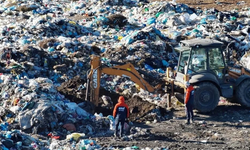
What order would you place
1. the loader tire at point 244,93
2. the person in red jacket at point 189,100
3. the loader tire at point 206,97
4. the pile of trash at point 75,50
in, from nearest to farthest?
the pile of trash at point 75,50 → the person in red jacket at point 189,100 → the loader tire at point 206,97 → the loader tire at point 244,93

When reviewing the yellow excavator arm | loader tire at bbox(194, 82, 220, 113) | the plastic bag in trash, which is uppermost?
the yellow excavator arm

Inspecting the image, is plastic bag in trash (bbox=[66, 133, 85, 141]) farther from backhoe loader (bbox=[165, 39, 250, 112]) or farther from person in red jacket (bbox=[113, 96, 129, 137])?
backhoe loader (bbox=[165, 39, 250, 112])

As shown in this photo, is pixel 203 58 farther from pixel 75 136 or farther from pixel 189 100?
pixel 75 136

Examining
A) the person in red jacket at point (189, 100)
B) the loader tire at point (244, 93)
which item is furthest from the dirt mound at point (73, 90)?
the loader tire at point (244, 93)

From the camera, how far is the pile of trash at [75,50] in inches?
362

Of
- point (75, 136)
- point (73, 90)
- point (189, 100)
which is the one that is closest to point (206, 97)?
point (189, 100)

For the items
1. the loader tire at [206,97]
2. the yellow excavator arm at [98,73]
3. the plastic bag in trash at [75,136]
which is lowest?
the plastic bag in trash at [75,136]

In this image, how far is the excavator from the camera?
1038 cm

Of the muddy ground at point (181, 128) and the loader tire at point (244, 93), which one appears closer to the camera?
the muddy ground at point (181, 128)

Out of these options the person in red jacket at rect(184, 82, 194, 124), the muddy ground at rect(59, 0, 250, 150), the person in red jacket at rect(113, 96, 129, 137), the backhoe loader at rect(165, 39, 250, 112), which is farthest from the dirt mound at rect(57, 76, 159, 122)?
the person in red jacket at rect(113, 96, 129, 137)

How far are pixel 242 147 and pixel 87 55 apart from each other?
8.34 meters

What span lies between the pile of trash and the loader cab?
1000 millimetres

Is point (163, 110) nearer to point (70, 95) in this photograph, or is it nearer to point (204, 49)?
point (204, 49)

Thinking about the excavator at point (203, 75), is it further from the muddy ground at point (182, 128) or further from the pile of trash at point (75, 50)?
the pile of trash at point (75, 50)
